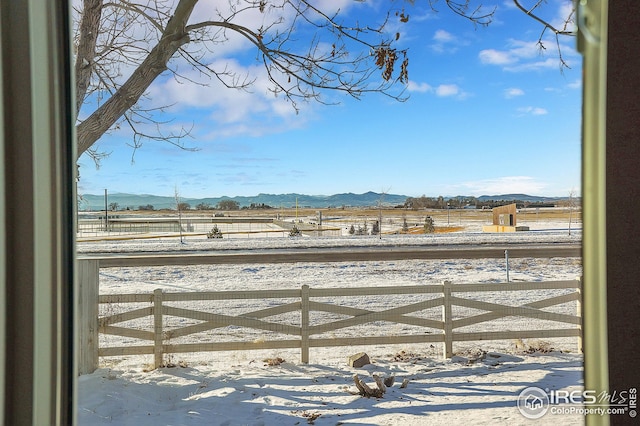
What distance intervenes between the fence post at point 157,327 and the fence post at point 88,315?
331 mm

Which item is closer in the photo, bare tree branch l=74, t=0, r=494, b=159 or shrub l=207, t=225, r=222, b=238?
bare tree branch l=74, t=0, r=494, b=159

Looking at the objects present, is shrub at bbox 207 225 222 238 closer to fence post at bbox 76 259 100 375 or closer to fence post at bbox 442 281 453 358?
fence post at bbox 76 259 100 375

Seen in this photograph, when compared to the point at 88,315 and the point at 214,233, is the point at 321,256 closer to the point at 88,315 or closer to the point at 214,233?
the point at 88,315

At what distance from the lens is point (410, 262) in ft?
23.9

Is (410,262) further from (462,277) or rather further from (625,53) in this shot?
(625,53)

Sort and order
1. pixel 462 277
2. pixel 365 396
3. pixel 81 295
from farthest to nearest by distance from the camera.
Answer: pixel 462 277, pixel 81 295, pixel 365 396

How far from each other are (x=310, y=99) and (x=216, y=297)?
146cm

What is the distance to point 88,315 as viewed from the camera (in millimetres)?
2334

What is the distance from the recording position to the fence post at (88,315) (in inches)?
87.7

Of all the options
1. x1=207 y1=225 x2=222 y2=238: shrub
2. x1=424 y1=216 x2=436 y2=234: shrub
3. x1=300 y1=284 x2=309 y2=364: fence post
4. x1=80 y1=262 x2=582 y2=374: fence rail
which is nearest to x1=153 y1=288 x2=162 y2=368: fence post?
x1=80 y1=262 x2=582 y2=374: fence rail

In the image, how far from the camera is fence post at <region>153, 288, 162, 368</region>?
2.48 metres

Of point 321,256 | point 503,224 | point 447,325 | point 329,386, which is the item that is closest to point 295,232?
point 503,224

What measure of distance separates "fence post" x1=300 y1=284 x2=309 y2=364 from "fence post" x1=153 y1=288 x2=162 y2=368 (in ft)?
3.02

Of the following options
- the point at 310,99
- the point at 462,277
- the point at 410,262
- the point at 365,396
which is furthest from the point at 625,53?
the point at 410,262
